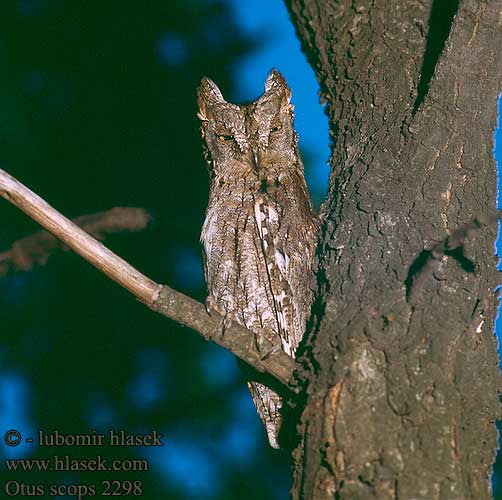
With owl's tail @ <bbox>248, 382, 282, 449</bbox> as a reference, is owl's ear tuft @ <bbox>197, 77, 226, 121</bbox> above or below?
above

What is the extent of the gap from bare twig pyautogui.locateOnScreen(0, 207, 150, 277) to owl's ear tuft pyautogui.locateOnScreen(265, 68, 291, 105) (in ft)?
2.99

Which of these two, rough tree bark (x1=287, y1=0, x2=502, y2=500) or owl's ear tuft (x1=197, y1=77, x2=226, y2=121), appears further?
owl's ear tuft (x1=197, y1=77, x2=226, y2=121)

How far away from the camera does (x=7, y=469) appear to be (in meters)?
3.31

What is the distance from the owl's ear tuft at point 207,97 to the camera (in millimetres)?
2346

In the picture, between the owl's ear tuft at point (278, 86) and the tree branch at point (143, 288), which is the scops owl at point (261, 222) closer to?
the owl's ear tuft at point (278, 86)

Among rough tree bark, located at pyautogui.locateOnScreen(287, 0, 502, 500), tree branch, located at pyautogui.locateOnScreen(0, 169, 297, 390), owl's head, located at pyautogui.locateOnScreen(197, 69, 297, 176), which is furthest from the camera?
owl's head, located at pyautogui.locateOnScreen(197, 69, 297, 176)

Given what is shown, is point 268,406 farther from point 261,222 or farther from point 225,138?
point 225,138

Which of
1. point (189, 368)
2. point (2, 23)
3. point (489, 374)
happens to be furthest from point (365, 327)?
point (2, 23)

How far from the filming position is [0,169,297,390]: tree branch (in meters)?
1.43

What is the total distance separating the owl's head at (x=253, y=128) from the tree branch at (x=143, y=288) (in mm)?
929

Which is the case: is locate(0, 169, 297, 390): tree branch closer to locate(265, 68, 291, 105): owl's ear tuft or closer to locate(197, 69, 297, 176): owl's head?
locate(197, 69, 297, 176): owl's head

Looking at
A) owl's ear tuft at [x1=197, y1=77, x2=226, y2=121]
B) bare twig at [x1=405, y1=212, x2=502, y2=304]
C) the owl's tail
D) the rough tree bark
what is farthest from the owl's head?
bare twig at [x1=405, y1=212, x2=502, y2=304]

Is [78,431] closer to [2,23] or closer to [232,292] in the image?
[232,292]

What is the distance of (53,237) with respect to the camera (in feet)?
7.72
